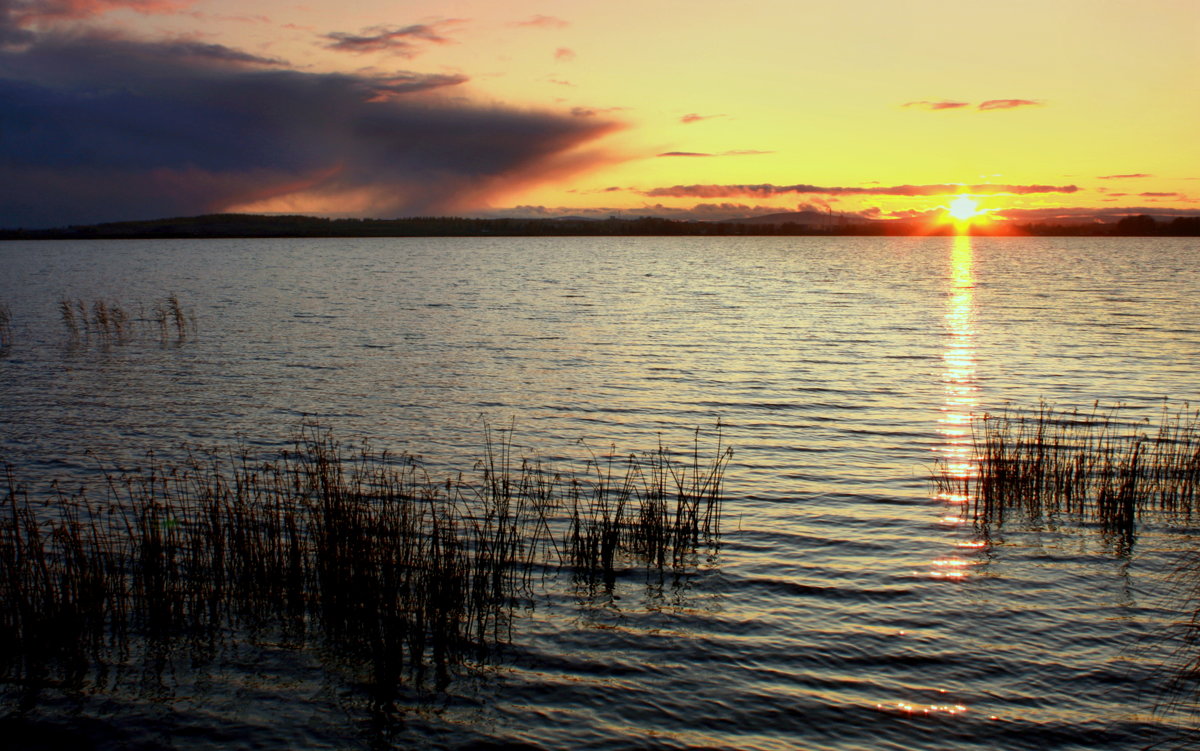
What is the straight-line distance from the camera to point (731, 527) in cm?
1451

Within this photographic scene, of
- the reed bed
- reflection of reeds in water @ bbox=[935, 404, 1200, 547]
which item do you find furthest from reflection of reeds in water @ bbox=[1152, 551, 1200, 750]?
the reed bed

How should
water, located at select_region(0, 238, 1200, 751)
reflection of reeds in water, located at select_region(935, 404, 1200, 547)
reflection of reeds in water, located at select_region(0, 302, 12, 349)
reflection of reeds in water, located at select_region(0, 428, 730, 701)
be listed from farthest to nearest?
reflection of reeds in water, located at select_region(0, 302, 12, 349)
reflection of reeds in water, located at select_region(935, 404, 1200, 547)
reflection of reeds in water, located at select_region(0, 428, 730, 701)
water, located at select_region(0, 238, 1200, 751)

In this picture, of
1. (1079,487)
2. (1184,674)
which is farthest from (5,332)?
(1184,674)

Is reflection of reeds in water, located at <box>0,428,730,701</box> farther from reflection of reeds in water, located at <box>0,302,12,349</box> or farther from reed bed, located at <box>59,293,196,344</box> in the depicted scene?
reed bed, located at <box>59,293,196,344</box>

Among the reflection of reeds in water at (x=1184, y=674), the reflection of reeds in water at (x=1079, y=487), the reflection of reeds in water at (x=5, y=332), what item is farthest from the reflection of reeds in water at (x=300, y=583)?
the reflection of reeds in water at (x=5, y=332)

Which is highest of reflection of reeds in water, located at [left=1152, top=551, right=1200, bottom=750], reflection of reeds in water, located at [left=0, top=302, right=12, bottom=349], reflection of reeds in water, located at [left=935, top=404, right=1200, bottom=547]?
reflection of reeds in water, located at [left=0, top=302, right=12, bottom=349]

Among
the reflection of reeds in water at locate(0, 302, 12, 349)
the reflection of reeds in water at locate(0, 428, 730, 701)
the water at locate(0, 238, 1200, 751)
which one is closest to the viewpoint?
the water at locate(0, 238, 1200, 751)

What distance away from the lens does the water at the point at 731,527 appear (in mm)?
8586

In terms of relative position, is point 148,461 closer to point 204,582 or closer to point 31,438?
point 31,438

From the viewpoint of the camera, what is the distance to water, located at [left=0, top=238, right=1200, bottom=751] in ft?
28.2

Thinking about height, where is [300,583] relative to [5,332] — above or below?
below

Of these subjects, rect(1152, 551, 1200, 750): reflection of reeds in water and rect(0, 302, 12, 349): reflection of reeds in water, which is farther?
rect(0, 302, 12, 349): reflection of reeds in water

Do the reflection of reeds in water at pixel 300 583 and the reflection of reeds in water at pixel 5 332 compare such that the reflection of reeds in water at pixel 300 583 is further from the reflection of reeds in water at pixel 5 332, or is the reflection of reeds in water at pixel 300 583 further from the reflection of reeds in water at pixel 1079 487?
the reflection of reeds in water at pixel 5 332

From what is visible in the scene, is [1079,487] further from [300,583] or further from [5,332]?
[5,332]
